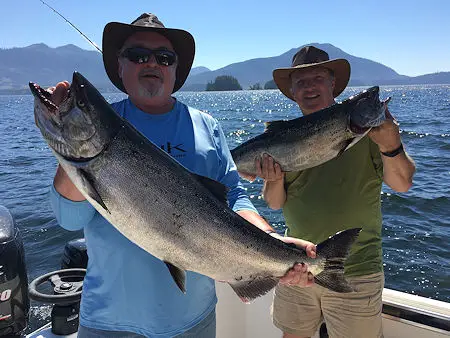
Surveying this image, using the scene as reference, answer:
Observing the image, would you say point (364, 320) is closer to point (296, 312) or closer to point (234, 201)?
point (296, 312)

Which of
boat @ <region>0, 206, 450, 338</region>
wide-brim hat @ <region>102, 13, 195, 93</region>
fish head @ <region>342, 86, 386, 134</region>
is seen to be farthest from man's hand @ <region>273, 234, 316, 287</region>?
boat @ <region>0, 206, 450, 338</region>

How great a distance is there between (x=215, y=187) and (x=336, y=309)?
192 cm

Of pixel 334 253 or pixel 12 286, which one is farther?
pixel 12 286

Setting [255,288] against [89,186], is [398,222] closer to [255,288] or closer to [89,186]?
[255,288]

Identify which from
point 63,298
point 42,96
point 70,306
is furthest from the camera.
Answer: point 70,306

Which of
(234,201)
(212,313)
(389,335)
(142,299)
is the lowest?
(389,335)

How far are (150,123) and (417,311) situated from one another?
3.05 m

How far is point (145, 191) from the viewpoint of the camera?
7.51 feet

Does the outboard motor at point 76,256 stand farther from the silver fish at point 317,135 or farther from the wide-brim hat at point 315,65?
the wide-brim hat at point 315,65

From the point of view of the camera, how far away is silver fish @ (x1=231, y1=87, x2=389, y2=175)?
3594mm

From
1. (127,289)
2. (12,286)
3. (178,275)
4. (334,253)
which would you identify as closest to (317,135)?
(334,253)

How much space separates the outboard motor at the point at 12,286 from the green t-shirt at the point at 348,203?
270cm

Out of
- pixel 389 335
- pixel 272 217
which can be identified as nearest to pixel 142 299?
pixel 389 335

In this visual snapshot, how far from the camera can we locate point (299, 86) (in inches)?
159
